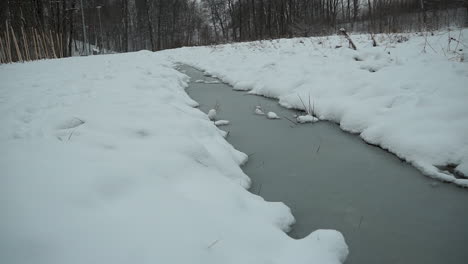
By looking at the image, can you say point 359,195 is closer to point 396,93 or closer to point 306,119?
point 306,119

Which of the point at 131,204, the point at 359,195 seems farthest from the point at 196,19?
the point at 131,204

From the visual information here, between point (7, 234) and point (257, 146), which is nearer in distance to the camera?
point (7, 234)

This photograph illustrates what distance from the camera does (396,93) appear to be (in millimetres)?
2443

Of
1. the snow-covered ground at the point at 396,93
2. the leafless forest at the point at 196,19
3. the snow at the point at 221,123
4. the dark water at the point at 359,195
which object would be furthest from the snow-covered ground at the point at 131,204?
the leafless forest at the point at 196,19

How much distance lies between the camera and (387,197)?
138 centimetres

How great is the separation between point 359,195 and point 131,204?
1111mm

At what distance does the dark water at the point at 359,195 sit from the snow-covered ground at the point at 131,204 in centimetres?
16

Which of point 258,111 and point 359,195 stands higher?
point 258,111

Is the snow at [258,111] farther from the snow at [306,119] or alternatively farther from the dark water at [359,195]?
the dark water at [359,195]

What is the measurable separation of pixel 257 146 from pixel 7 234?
5.31ft

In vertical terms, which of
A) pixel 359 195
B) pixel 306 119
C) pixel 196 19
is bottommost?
pixel 359 195

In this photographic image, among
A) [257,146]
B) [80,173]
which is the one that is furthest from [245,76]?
[80,173]

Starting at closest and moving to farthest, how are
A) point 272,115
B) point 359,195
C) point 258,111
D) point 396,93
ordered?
1. point 359,195
2. point 396,93
3. point 272,115
4. point 258,111

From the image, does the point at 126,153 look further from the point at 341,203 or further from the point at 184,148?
the point at 341,203
